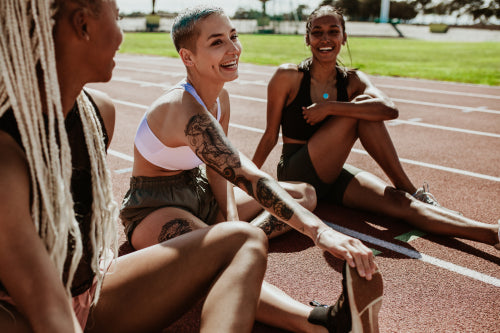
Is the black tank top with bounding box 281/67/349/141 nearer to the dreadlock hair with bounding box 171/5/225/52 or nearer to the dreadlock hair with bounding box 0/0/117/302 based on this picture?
the dreadlock hair with bounding box 171/5/225/52

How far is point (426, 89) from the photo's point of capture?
11492 millimetres

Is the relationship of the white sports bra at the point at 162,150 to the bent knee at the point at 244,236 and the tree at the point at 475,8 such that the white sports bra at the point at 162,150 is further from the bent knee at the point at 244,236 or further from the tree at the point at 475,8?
the tree at the point at 475,8

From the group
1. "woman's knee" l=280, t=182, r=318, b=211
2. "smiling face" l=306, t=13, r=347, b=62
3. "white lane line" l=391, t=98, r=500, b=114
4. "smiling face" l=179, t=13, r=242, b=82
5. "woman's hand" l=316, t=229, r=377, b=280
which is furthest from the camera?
"white lane line" l=391, t=98, r=500, b=114

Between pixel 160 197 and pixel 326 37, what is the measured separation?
6.53 feet

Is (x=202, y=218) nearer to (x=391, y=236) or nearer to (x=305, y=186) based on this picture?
(x=305, y=186)

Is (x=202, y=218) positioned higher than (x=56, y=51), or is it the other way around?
(x=56, y=51)

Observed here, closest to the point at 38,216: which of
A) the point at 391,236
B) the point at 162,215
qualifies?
the point at 162,215

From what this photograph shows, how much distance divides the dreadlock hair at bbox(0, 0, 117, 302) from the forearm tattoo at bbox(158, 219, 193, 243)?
3.61ft

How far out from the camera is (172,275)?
1.89 meters

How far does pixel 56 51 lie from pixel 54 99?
0.14m

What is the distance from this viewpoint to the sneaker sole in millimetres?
1887

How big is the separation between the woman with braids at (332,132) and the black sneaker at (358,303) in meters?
1.81

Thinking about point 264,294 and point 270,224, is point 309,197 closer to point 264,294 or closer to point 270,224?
point 270,224

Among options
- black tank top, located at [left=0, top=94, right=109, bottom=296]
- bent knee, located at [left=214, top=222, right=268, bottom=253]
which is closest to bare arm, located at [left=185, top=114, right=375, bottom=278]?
bent knee, located at [left=214, top=222, right=268, bottom=253]
